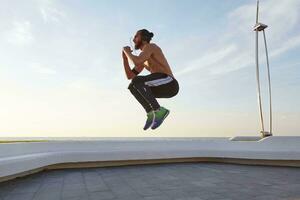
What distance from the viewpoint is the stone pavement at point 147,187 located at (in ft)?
14.5

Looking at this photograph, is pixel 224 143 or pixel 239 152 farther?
pixel 224 143

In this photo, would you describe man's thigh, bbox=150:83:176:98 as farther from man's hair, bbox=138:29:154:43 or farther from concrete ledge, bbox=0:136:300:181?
concrete ledge, bbox=0:136:300:181

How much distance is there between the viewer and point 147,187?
203 inches

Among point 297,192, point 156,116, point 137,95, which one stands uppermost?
point 137,95

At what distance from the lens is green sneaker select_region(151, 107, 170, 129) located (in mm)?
3051

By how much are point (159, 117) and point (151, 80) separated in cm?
36

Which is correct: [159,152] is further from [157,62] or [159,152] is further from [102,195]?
[157,62]

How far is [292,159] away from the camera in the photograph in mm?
8344

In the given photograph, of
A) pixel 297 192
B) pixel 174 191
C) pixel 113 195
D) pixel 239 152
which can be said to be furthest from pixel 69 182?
pixel 239 152

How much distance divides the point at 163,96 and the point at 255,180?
359 cm

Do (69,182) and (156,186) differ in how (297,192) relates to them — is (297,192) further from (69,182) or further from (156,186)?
(69,182)

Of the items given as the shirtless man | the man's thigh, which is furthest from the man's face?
the man's thigh

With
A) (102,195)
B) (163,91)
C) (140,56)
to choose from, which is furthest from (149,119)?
(102,195)

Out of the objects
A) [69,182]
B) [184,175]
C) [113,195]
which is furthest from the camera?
[184,175]
